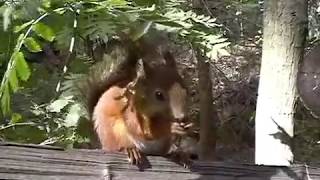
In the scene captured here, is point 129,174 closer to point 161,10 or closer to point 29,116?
point 161,10

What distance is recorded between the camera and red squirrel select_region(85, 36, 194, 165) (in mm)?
1715

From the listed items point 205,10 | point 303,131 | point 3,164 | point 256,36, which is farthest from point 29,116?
point 303,131

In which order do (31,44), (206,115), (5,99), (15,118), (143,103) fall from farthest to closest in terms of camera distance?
(206,115) → (15,118) → (143,103) → (31,44) → (5,99)

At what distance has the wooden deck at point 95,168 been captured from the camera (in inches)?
54.9

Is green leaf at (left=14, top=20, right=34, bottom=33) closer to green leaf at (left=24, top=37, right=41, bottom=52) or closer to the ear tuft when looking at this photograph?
green leaf at (left=24, top=37, right=41, bottom=52)

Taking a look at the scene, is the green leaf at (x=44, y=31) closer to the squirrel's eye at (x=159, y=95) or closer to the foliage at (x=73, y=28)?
the foliage at (x=73, y=28)

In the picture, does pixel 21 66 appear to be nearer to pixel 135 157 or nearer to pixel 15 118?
pixel 135 157

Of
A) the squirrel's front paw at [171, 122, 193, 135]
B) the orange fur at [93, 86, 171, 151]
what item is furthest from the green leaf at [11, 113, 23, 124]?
the squirrel's front paw at [171, 122, 193, 135]

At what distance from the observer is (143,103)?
1744 millimetres

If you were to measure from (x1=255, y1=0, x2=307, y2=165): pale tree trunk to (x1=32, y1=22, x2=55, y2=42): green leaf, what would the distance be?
0.79 meters

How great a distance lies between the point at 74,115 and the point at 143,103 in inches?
10.1

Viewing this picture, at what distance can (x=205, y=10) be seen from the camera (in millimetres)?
3018

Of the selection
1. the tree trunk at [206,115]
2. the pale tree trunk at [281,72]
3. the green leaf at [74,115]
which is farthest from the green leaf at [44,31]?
the tree trunk at [206,115]

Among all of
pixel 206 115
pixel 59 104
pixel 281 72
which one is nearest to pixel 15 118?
pixel 59 104
